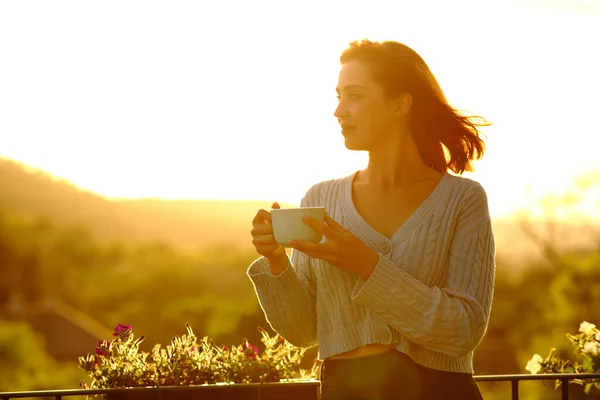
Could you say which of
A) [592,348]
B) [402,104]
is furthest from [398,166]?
[592,348]

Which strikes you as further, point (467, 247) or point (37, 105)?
point (37, 105)

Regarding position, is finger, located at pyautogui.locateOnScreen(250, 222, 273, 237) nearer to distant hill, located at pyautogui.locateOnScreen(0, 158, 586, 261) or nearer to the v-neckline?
the v-neckline

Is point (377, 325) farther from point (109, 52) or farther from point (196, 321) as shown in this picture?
point (109, 52)

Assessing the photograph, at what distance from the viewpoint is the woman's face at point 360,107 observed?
239 centimetres

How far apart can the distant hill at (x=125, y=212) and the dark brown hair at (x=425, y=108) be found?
5274 cm

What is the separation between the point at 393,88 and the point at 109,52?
9313cm

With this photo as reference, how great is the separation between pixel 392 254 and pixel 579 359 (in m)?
1.91

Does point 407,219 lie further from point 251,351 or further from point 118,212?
point 118,212

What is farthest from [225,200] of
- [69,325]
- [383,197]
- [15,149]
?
[383,197]

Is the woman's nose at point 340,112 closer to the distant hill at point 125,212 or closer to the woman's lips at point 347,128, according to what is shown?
the woman's lips at point 347,128

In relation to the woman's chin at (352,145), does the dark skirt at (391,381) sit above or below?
below

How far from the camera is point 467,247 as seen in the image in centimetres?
235

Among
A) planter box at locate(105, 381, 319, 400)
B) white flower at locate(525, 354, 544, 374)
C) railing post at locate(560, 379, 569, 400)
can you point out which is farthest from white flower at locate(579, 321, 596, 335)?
planter box at locate(105, 381, 319, 400)

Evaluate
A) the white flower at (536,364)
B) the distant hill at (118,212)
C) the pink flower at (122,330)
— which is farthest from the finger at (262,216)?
the distant hill at (118,212)
